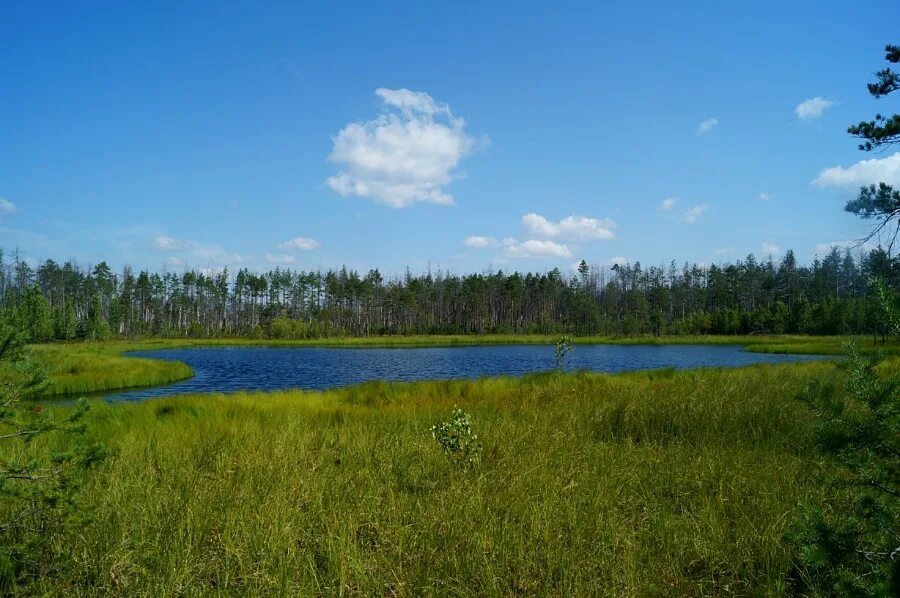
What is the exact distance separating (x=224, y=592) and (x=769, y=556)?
4156 mm

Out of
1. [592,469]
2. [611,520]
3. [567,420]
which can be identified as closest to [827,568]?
[611,520]

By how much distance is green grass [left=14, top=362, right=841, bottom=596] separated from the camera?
338 cm

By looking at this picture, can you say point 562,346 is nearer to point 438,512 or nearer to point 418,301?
point 438,512

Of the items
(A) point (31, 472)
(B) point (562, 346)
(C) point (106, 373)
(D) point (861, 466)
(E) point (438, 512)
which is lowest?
(C) point (106, 373)

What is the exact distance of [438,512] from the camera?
420 centimetres

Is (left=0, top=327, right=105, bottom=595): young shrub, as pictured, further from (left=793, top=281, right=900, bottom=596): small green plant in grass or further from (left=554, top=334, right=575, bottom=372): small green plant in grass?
(left=554, top=334, right=575, bottom=372): small green plant in grass

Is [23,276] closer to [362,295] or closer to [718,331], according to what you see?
[362,295]

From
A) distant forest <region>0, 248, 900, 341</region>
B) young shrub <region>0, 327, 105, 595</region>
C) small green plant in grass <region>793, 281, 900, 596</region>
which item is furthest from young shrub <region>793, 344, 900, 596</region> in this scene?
distant forest <region>0, 248, 900, 341</region>

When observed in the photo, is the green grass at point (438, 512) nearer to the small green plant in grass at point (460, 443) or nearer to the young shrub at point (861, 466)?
the small green plant in grass at point (460, 443)

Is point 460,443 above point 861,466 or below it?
below

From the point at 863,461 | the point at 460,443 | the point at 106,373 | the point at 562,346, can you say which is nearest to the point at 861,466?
the point at 863,461

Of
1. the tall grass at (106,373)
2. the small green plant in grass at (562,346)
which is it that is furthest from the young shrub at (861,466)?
the tall grass at (106,373)

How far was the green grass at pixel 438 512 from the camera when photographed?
3.38 meters

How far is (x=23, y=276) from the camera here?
341ft
